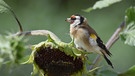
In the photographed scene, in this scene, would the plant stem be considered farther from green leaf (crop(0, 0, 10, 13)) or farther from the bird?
green leaf (crop(0, 0, 10, 13))

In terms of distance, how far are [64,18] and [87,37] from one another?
3.95m

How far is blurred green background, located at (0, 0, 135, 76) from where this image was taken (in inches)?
219

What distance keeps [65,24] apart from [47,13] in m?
0.55

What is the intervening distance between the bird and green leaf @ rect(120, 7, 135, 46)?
8cm

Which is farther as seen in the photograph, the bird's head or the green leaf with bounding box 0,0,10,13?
the bird's head

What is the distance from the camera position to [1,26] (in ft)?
18.7

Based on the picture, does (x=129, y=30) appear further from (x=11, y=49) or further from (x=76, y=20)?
(x=11, y=49)

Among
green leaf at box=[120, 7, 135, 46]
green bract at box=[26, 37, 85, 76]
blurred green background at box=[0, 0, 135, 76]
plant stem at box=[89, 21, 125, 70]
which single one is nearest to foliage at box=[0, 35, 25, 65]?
green bract at box=[26, 37, 85, 76]

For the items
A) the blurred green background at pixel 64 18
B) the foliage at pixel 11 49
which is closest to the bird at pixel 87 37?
the foliage at pixel 11 49

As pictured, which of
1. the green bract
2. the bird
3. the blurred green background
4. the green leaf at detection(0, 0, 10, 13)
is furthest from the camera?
the blurred green background

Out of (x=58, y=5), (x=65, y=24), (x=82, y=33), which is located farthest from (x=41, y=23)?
(x=82, y=33)

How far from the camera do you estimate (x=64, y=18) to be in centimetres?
612

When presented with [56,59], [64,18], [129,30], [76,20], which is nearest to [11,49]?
[56,59]

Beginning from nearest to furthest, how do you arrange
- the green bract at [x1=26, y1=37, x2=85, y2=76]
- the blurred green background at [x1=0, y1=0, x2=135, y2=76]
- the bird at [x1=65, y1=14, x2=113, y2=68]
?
the green bract at [x1=26, y1=37, x2=85, y2=76] → the bird at [x1=65, y1=14, x2=113, y2=68] → the blurred green background at [x1=0, y1=0, x2=135, y2=76]
